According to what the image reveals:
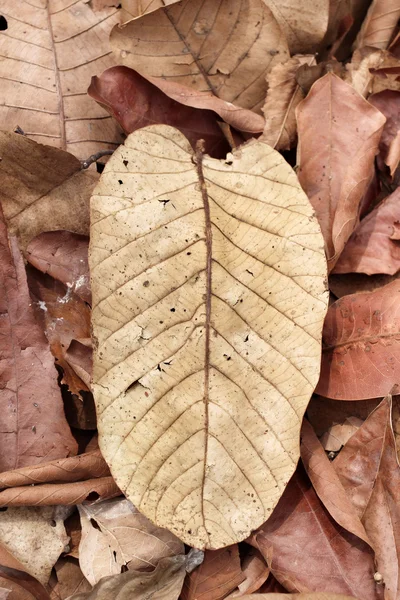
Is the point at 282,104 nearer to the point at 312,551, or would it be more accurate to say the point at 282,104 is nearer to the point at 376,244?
the point at 376,244

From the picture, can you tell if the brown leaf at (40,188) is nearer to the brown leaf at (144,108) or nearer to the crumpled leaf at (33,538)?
the brown leaf at (144,108)

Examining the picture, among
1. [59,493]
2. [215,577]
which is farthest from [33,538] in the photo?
[215,577]

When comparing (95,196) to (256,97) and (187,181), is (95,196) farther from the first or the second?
(256,97)

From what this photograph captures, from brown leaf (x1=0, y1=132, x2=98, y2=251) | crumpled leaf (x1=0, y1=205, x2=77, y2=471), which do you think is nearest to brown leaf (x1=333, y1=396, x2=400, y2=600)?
crumpled leaf (x1=0, y1=205, x2=77, y2=471)

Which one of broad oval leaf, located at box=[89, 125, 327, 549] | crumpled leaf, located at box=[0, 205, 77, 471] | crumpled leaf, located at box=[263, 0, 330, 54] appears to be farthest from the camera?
crumpled leaf, located at box=[263, 0, 330, 54]

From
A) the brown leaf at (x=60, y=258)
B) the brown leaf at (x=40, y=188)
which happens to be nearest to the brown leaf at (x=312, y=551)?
the brown leaf at (x=60, y=258)

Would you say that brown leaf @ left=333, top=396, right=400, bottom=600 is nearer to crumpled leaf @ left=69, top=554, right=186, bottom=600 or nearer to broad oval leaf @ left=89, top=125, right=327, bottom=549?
broad oval leaf @ left=89, top=125, right=327, bottom=549
